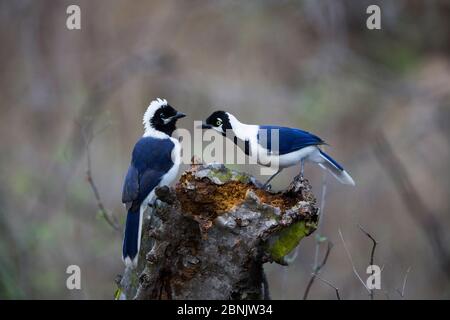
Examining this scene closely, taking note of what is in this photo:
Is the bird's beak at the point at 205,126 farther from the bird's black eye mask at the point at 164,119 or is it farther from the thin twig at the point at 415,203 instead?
the thin twig at the point at 415,203

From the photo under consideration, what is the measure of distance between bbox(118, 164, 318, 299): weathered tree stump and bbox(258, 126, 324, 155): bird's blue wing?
29.1 inches

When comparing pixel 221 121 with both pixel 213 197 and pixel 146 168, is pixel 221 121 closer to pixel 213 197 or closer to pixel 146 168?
pixel 146 168

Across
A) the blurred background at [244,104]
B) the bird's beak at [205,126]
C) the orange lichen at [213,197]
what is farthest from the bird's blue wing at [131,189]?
the blurred background at [244,104]

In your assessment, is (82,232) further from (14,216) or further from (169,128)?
(169,128)

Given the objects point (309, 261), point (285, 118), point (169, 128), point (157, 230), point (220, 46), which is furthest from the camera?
point (220, 46)

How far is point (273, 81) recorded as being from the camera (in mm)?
13289

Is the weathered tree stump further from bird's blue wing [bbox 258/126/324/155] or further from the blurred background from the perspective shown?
the blurred background

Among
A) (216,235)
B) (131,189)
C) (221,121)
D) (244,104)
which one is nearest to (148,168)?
(131,189)

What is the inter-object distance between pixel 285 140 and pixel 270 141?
4.9 inches

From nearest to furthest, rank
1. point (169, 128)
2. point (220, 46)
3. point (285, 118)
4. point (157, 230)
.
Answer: point (157, 230) < point (169, 128) < point (285, 118) < point (220, 46)

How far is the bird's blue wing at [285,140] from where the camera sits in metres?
5.78

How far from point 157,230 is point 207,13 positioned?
30.2ft

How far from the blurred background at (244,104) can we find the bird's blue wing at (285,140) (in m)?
4.70
